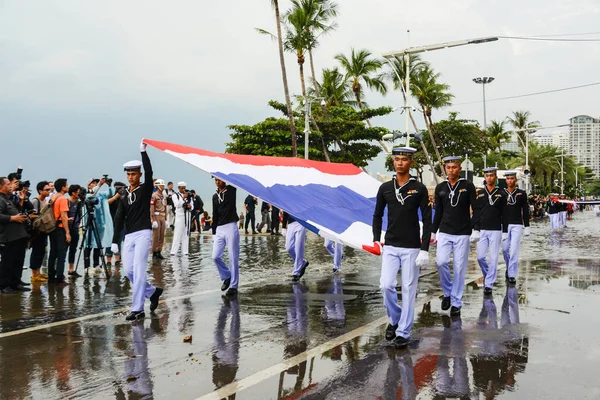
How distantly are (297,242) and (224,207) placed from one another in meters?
2.31

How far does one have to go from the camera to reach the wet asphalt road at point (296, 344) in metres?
5.32

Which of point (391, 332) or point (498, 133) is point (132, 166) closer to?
point (391, 332)

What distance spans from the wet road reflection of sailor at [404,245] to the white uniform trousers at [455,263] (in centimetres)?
161

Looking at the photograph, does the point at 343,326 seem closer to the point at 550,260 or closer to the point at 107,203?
the point at 107,203

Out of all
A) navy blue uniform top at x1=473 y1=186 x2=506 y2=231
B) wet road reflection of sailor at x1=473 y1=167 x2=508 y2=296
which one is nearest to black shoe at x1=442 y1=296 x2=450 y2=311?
wet road reflection of sailor at x1=473 y1=167 x2=508 y2=296

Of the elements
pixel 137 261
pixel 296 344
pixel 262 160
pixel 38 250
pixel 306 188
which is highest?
pixel 262 160

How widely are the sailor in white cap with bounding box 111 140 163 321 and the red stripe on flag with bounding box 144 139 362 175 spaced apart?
764mm

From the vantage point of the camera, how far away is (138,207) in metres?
8.38

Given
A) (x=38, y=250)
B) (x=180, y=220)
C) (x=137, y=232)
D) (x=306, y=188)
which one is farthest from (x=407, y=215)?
(x=180, y=220)

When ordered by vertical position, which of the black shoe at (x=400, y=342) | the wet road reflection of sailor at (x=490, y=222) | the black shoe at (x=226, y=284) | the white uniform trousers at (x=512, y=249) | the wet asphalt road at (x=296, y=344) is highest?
the wet road reflection of sailor at (x=490, y=222)

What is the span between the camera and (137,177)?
8555mm

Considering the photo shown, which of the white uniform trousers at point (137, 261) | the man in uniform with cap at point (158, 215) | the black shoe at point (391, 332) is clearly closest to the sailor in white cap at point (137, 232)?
the white uniform trousers at point (137, 261)

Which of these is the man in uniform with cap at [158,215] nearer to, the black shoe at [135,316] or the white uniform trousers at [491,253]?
the black shoe at [135,316]

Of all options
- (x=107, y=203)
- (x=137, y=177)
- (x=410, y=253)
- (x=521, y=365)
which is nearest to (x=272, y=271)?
(x=107, y=203)
